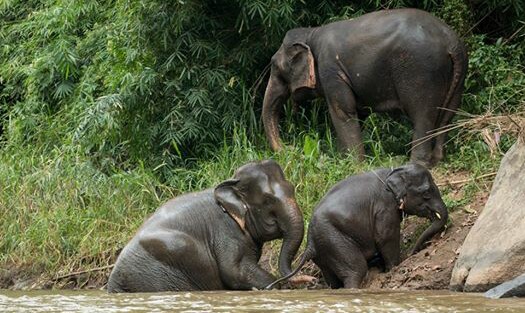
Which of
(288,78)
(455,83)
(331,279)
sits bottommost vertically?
(331,279)

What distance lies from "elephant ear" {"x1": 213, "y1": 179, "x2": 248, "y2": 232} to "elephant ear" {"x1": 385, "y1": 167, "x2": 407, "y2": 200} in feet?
3.56

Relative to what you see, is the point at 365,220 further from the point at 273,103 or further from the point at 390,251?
the point at 273,103

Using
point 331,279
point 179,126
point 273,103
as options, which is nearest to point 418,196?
point 331,279

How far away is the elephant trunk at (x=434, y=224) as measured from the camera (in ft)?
31.1

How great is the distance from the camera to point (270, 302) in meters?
7.58

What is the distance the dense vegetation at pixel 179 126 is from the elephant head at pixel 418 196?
1.18 meters

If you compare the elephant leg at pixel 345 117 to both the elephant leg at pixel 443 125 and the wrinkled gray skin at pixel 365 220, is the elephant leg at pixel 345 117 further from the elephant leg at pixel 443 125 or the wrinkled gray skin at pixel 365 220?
the wrinkled gray skin at pixel 365 220

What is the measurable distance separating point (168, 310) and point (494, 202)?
2.87m

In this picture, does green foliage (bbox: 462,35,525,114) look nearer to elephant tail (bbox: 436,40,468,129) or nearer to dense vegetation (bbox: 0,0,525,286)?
dense vegetation (bbox: 0,0,525,286)

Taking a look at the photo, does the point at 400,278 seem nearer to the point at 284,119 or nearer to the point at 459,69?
the point at 459,69

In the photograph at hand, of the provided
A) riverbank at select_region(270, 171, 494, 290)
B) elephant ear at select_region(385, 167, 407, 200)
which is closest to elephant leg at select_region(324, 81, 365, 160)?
riverbank at select_region(270, 171, 494, 290)

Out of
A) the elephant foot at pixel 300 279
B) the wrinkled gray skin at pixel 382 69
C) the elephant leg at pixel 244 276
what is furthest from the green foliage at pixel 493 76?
the elephant leg at pixel 244 276

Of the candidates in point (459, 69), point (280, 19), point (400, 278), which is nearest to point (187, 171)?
point (280, 19)

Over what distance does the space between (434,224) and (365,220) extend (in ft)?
1.83
